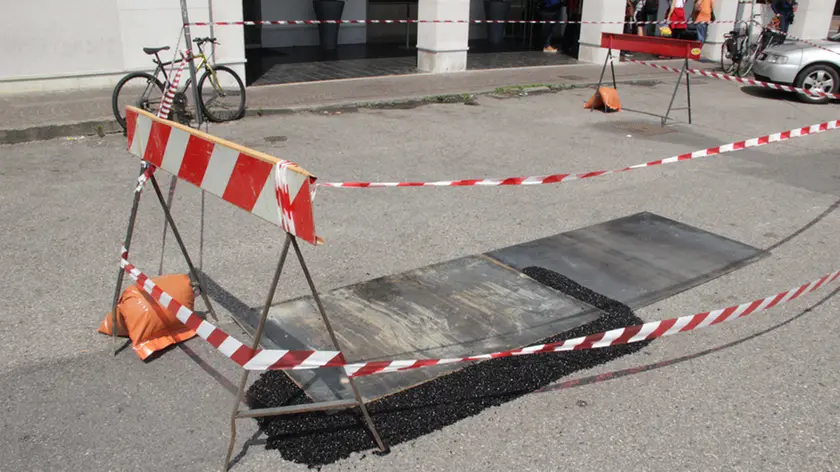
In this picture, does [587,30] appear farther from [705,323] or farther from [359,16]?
[705,323]

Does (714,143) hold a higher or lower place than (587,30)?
lower

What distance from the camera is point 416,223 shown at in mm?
6719

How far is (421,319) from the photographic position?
481cm

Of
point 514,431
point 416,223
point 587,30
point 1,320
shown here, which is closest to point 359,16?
point 587,30

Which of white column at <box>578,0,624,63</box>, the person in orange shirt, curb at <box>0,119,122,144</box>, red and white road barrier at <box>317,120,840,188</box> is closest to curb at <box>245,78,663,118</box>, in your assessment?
curb at <box>0,119,122,144</box>

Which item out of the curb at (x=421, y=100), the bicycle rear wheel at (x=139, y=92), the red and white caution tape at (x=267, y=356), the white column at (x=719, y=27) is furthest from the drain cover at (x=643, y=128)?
the white column at (x=719, y=27)

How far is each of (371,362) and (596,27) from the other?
624 inches

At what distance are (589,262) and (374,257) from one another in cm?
175

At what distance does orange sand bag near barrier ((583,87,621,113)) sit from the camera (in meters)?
12.3

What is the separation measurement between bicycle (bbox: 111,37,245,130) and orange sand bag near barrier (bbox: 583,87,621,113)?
5.91 m

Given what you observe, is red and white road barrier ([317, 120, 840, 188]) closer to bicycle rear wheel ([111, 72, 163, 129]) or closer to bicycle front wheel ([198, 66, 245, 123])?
bicycle rear wheel ([111, 72, 163, 129])

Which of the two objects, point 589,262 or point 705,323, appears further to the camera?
point 589,262

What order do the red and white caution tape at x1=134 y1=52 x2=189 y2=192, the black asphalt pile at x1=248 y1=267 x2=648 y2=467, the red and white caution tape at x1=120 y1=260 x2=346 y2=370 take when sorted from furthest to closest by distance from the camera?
1. the red and white caution tape at x1=134 y1=52 x2=189 y2=192
2. the black asphalt pile at x1=248 y1=267 x2=648 y2=467
3. the red and white caution tape at x1=120 y1=260 x2=346 y2=370

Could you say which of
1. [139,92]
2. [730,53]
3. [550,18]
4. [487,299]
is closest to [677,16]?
[730,53]
